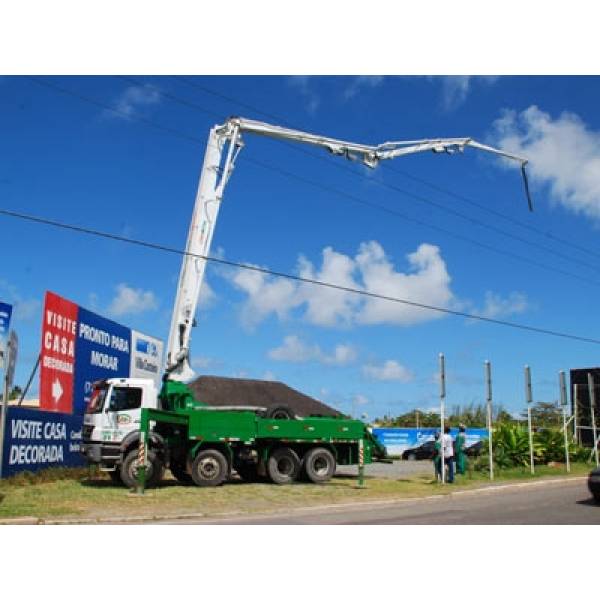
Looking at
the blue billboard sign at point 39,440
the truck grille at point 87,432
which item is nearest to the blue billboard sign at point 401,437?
the blue billboard sign at point 39,440

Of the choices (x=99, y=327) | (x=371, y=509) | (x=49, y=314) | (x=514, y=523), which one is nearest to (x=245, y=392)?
(x=99, y=327)

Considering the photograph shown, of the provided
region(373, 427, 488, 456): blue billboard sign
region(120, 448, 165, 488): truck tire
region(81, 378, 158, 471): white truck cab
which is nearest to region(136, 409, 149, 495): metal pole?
region(120, 448, 165, 488): truck tire

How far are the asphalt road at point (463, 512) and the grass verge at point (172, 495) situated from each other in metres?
0.66

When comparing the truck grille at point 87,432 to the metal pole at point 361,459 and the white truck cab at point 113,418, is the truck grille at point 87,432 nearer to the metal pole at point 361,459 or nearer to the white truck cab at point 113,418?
the white truck cab at point 113,418

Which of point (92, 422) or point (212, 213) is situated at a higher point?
point (212, 213)

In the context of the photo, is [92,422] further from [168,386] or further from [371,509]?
[371,509]

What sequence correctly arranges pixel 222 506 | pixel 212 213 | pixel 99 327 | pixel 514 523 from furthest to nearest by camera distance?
pixel 99 327 < pixel 212 213 < pixel 222 506 < pixel 514 523

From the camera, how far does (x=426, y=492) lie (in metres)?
17.8

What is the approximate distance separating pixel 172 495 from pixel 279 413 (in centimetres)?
470

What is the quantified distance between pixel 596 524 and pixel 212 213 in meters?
12.3

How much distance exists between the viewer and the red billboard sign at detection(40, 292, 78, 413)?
2033cm

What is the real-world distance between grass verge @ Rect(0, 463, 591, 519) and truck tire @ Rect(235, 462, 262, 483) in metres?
0.36

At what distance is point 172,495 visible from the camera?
16.0 metres

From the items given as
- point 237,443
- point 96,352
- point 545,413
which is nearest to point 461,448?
point 237,443
